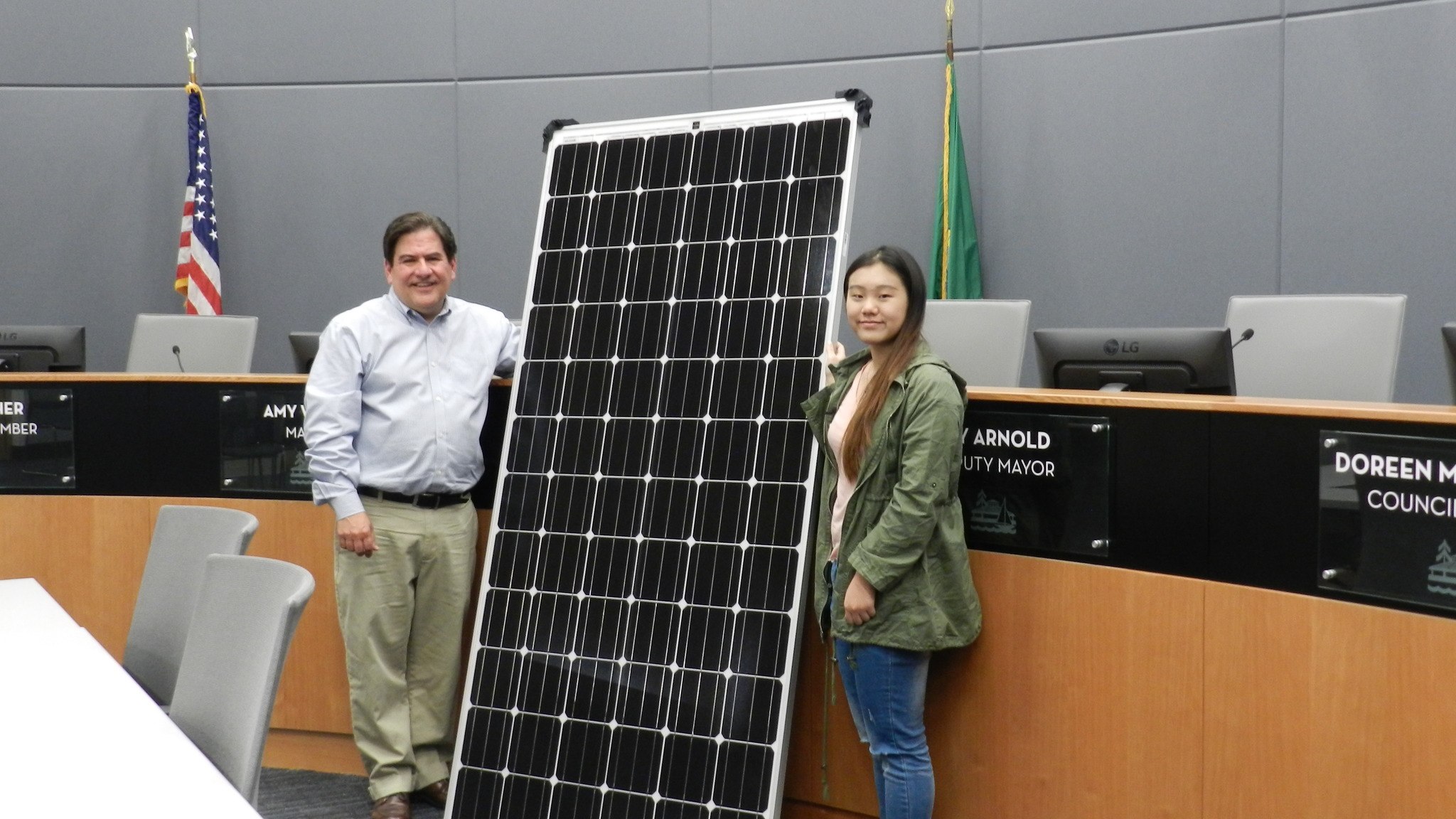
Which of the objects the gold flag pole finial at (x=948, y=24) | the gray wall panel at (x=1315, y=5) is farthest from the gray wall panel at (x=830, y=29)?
the gray wall panel at (x=1315, y=5)

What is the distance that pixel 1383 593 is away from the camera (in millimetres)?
2072

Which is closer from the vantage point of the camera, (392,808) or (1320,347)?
(392,808)

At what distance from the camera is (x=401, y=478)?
10.5 feet

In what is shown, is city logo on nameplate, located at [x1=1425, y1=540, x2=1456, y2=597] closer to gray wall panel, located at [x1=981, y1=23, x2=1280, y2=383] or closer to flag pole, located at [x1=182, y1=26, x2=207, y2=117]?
gray wall panel, located at [x1=981, y1=23, x2=1280, y2=383]

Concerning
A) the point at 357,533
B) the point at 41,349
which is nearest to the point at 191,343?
the point at 41,349

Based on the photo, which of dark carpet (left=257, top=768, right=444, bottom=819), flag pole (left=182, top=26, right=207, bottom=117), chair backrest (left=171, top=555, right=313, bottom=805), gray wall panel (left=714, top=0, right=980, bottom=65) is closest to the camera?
chair backrest (left=171, top=555, right=313, bottom=805)

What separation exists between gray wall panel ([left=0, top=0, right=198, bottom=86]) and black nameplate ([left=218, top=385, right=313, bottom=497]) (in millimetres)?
3816

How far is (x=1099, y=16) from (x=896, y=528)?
4.04 metres

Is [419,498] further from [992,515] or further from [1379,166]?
[1379,166]

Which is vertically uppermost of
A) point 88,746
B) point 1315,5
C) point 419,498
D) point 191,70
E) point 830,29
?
point 830,29

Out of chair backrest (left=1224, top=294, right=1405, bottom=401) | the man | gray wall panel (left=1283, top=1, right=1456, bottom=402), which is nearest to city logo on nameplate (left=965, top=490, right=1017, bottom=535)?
chair backrest (left=1224, top=294, right=1405, bottom=401)

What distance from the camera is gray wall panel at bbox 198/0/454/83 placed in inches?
258

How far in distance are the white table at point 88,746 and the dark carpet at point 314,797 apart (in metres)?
1.26

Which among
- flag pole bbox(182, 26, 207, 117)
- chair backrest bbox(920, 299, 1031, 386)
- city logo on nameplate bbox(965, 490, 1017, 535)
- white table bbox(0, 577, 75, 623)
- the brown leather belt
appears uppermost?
flag pole bbox(182, 26, 207, 117)
